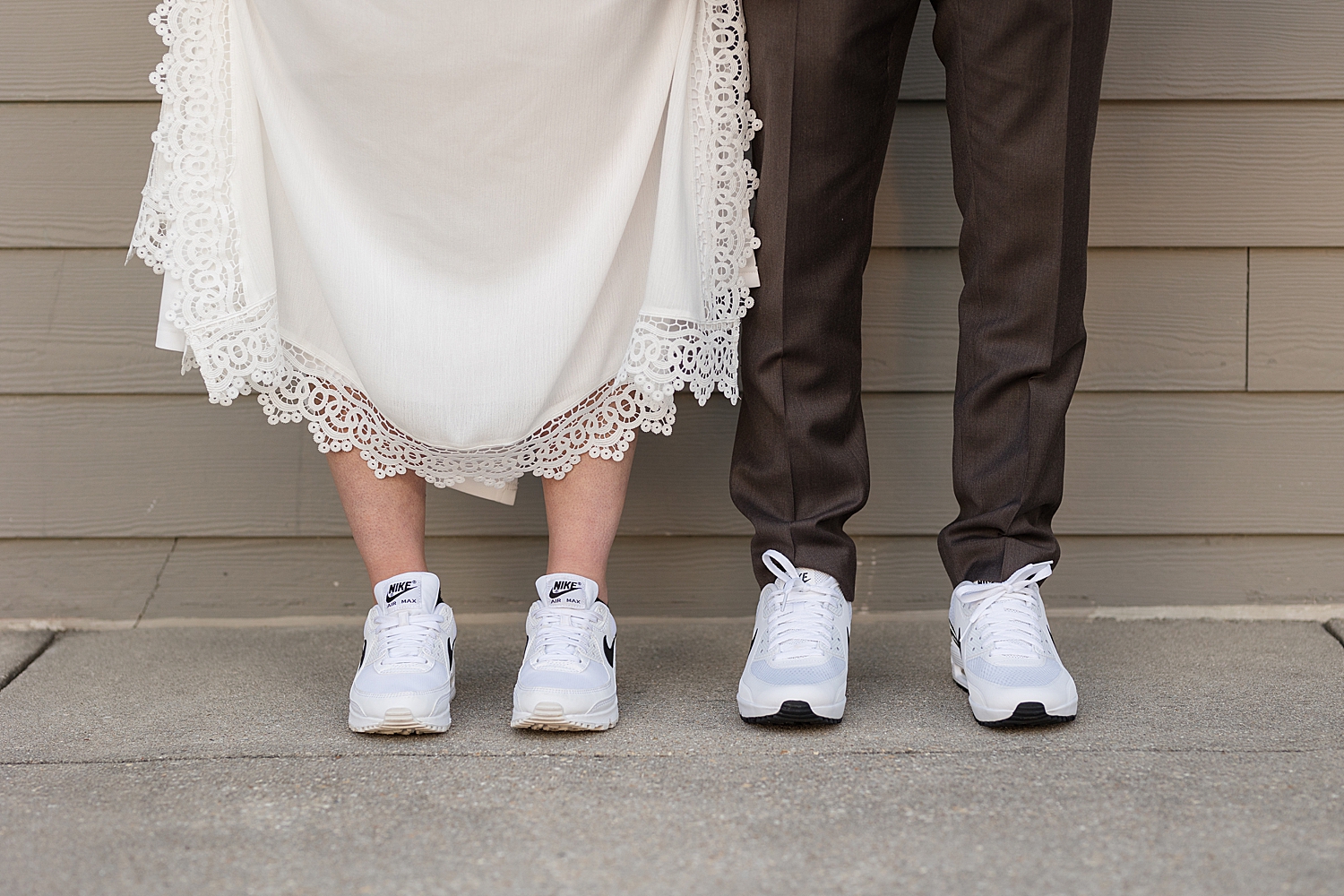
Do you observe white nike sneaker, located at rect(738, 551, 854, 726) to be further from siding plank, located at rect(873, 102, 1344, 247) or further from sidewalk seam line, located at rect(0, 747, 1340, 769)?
siding plank, located at rect(873, 102, 1344, 247)

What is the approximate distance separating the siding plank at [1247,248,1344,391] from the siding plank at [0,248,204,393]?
52.8 inches

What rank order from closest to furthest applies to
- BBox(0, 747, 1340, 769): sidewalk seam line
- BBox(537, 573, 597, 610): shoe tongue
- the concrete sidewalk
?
the concrete sidewalk → BBox(0, 747, 1340, 769): sidewalk seam line → BBox(537, 573, 597, 610): shoe tongue

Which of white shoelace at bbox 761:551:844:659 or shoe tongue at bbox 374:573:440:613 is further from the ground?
shoe tongue at bbox 374:573:440:613

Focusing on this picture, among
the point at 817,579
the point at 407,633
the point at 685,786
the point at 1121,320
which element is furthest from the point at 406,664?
the point at 1121,320

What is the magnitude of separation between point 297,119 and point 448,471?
36 cm

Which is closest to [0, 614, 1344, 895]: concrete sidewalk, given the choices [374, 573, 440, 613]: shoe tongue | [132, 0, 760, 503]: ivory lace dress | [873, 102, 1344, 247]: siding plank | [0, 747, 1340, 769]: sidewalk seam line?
[0, 747, 1340, 769]: sidewalk seam line

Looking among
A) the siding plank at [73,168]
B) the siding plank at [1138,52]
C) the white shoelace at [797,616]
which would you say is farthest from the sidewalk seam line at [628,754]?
the siding plank at [1138,52]

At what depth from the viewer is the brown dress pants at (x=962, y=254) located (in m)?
1.05

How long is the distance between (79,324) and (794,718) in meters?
1.01

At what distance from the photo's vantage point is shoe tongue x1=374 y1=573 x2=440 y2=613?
1.14 metres

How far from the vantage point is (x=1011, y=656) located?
1.08 metres

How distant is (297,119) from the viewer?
108cm

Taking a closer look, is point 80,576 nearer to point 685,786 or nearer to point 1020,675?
point 685,786

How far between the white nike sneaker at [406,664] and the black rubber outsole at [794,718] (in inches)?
11.7
